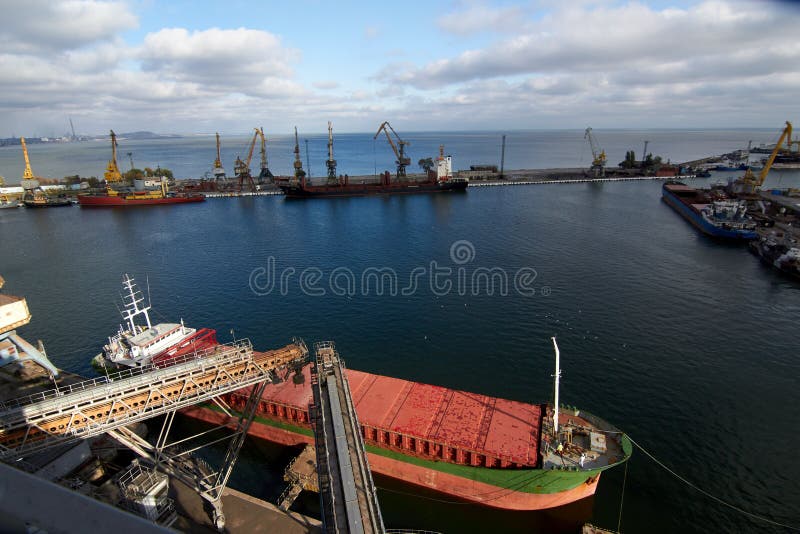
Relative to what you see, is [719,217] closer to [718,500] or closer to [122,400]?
[718,500]

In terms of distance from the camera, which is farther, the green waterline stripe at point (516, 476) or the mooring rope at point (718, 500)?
the mooring rope at point (718, 500)

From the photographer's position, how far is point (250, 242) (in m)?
80.9

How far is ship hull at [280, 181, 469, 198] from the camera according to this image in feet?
426

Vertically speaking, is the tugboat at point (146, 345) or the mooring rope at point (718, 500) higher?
the tugboat at point (146, 345)

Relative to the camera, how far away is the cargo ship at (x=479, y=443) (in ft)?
79.9

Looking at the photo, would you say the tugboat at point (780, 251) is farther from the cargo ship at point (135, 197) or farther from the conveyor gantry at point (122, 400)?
the cargo ship at point (135, 197)

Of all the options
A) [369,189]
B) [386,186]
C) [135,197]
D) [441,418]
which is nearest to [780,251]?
[441,418]

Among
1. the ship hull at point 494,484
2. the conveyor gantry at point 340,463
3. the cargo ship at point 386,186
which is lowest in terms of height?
the ship hull at point 494,484

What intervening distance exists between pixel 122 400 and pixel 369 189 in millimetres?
117682

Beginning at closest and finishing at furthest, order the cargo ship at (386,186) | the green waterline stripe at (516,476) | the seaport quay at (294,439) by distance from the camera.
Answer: the seaport quay at (294,439) < the green waterline stripe at (516,476) < the cargo ship at (386,186)

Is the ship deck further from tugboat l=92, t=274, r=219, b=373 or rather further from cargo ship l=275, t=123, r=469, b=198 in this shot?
cargo ship l=275, t=123, r=469, b=198

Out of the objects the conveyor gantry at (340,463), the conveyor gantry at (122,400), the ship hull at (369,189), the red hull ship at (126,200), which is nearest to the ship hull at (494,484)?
the conveyor gantry at (340,463)

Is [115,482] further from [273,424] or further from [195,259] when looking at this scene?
[195,259]

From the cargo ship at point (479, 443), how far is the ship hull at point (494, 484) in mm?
59
